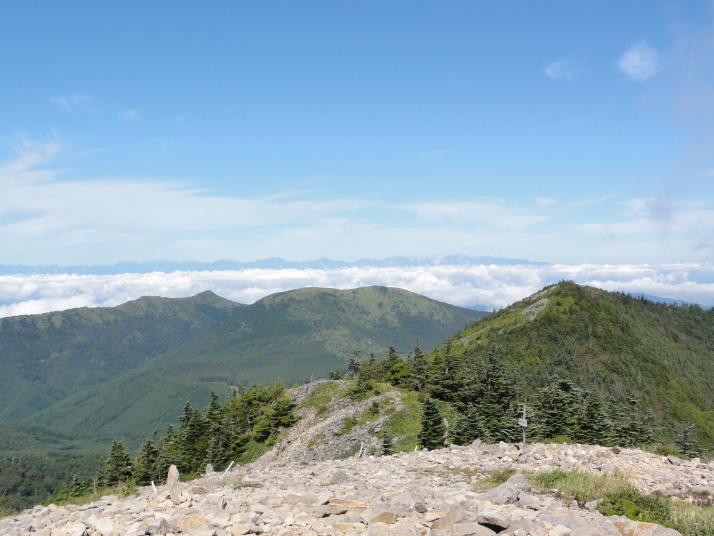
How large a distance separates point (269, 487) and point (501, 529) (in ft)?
39.7

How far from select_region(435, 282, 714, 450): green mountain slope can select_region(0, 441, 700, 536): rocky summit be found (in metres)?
62.8

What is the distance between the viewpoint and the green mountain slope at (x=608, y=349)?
319 feet

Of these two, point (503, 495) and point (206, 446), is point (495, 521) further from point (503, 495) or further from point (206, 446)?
point (206, 446)

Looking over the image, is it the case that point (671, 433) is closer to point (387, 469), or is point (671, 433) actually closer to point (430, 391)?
point (430, 391)

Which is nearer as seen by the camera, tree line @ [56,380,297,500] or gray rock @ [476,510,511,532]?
gray rock @ [476,510,511,532]

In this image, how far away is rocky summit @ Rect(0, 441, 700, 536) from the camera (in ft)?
40.9

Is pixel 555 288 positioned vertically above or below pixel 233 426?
above

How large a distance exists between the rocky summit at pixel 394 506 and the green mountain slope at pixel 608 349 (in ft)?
206

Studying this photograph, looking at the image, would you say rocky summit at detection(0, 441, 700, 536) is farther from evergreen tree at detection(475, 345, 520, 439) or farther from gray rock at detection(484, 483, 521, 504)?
evergreen tree at detection(475, 345, 520, 439)

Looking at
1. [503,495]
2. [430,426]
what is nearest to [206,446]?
[430,426]

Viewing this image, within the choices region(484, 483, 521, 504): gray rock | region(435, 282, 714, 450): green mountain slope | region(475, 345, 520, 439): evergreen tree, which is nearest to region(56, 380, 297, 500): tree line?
region(475, 345, 520, 439): evergreen tree

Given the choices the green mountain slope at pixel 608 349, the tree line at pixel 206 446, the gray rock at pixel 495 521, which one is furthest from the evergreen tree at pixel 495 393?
the green mountain slope at pixel 608 349

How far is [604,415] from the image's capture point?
3816 cm

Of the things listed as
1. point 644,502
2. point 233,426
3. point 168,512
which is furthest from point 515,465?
point 233,426
